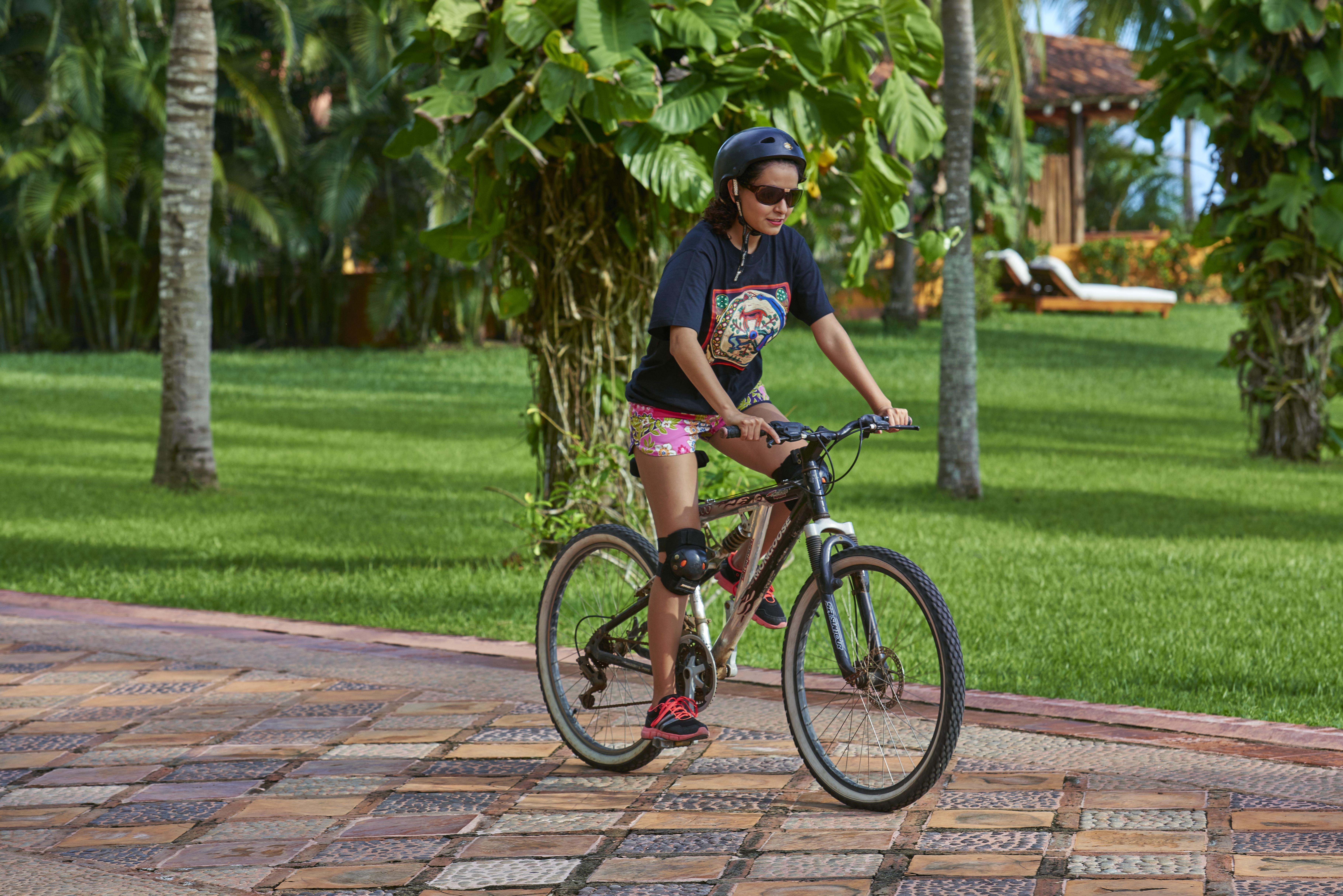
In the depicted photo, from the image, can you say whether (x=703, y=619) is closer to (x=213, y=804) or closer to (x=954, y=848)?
(x=954, y=848)

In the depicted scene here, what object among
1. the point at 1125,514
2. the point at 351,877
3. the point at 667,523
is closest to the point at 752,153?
the point at 667,523

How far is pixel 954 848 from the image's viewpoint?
12.2 feet

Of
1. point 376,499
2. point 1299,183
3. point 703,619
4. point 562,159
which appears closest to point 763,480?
point 562,159

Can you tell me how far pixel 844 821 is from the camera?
3.96m

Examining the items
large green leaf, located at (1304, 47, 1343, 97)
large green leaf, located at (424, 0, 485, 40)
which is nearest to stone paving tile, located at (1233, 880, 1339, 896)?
large green leaf, located at (424, 0, 485, 40)

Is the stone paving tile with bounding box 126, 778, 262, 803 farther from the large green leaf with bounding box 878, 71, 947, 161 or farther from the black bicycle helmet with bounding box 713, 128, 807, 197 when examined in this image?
the large green leaf with bounding box 878, 71, 947, 161

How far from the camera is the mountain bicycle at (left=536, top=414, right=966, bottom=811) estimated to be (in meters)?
3.91

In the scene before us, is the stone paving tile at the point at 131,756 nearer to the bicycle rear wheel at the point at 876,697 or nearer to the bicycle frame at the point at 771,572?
the bicycle frame at the point at 771,572

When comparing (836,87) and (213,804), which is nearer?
(213,804)

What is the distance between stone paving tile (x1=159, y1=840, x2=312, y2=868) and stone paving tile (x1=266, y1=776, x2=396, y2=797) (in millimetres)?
380

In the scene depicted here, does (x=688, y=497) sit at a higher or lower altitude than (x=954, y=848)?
higher

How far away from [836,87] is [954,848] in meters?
4.15

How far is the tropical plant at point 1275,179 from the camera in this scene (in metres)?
12.8

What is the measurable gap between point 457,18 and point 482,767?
3.83 metres
